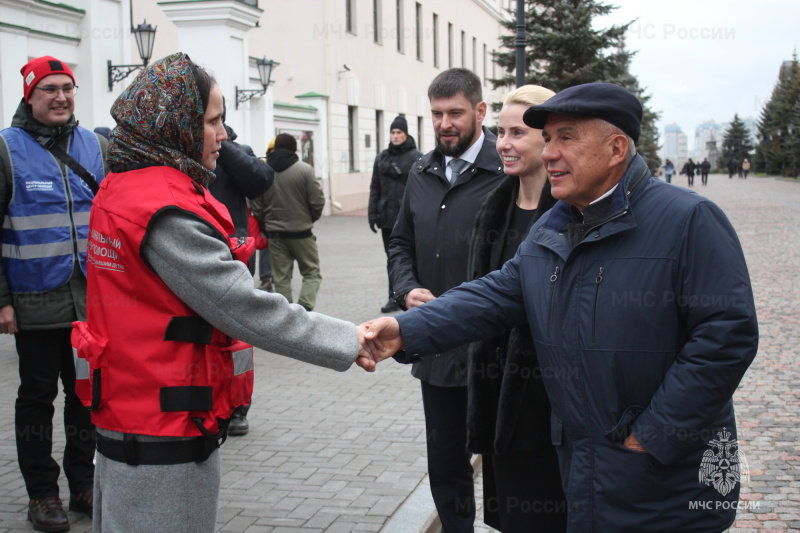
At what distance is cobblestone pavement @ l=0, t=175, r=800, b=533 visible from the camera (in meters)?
4.64

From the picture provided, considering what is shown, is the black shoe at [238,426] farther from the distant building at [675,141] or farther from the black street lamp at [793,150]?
the distant building at [675,141]

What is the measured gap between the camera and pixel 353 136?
30.9 metres

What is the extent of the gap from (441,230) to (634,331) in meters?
1.72

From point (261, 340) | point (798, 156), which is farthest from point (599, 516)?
point (798, 156)

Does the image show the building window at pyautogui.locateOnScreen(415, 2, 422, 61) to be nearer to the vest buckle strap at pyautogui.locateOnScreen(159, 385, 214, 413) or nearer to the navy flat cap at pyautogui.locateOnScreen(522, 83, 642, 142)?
the navy flat cap at pyautogui.locateOnScreen(522, 83, 642, 142)

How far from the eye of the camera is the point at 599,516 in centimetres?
257

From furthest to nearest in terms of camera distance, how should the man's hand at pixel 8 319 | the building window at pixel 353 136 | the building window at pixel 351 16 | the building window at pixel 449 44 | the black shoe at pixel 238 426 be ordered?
1. the building window at pixel 449 44
2. the building window at pixel 353 136
3. the building window at pixel 351 16
4. the black shoe at pixel 238 426
5. the man's hand at pixel 8 319

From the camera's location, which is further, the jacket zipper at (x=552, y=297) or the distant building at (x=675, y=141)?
the distant building at (x=675, y=141)

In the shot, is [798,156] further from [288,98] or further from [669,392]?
[669,392]

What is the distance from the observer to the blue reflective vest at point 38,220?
434 centimetres

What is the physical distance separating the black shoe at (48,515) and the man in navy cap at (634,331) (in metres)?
2.82

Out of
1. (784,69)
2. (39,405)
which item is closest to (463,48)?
(39,405)

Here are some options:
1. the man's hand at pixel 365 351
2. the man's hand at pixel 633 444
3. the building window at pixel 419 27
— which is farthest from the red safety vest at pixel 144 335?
the building window at pixel 419 27

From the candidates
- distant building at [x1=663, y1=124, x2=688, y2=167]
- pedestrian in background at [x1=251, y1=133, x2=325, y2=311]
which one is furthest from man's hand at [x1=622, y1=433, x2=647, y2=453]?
distant building at [x1=663, y1=124, x2=688, y2=167]
